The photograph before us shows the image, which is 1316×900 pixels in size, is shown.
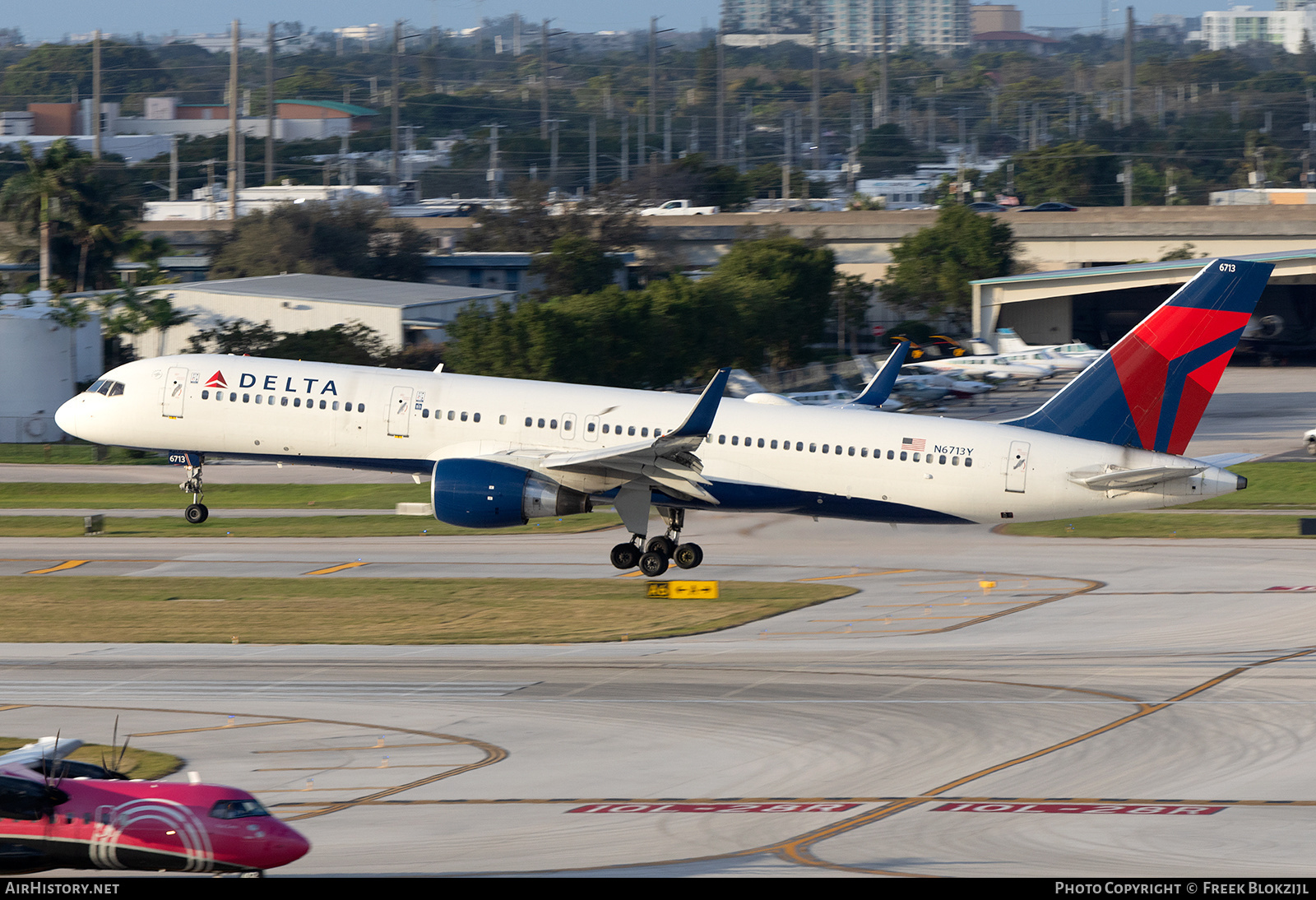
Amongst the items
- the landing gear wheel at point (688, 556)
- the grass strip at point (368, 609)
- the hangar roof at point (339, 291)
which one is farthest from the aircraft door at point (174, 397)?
the hangar roof at point (339, 291)

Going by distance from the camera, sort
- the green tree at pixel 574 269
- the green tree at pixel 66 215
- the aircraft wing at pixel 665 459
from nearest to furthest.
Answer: the aircraft wing at pixel 665 459, the green tree at pixel 66 215, the green tree at pixel 574 269

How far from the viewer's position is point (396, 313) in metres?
93.7

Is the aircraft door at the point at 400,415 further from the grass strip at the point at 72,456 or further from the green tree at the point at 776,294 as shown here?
the green tree at the point at 776,294

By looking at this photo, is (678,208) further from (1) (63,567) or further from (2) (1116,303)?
(1) (63,567)

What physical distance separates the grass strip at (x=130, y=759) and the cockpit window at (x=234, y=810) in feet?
29.4

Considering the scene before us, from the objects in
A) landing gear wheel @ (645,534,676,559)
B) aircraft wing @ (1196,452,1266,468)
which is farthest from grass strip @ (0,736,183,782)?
aircraft wing @ (1196,452,1266,468)

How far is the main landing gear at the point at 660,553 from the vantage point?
4384 centimetres

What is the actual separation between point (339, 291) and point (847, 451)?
6412 cm

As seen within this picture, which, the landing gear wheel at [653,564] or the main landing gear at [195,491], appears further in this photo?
the main landing gear at [195,491]

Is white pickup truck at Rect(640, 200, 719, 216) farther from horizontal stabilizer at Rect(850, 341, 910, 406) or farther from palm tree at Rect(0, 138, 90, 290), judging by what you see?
horizontal stabilizer at Rect(850, 341, 910, 406)

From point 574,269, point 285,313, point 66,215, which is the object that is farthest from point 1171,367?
point 66,215

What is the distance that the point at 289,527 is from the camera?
56188mm

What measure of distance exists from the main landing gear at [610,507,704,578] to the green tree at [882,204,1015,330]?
82869mm

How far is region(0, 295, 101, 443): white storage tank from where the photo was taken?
271 ft
